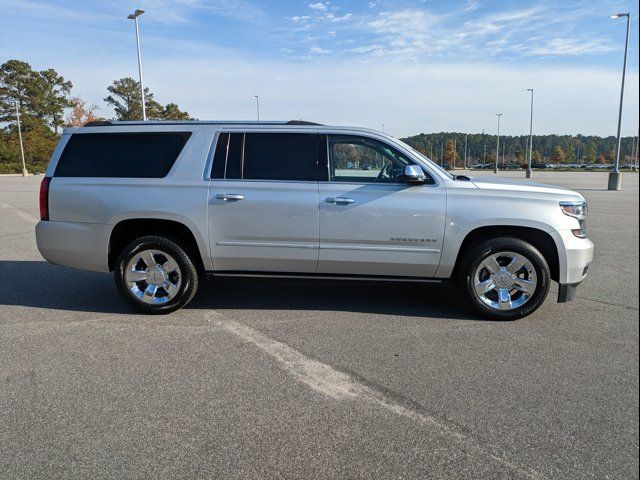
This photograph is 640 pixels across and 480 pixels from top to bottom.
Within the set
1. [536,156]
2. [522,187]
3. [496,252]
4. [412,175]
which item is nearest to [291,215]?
[412,175]

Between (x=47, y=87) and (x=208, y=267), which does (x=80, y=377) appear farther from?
(x=47, y=87)

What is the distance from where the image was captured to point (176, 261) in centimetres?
502

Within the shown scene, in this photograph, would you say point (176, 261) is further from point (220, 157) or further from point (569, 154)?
point (569, 154)

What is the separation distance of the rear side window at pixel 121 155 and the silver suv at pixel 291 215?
0.01 meters

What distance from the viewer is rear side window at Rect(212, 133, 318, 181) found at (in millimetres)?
4941

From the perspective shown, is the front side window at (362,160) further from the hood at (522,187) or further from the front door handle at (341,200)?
the hood at (522,187)

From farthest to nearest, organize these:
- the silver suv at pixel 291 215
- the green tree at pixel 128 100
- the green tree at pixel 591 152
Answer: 1. the green tree at pixel 591 152
2. the green tree at pixel 128 100
3. the silver suv at pixel 291 215

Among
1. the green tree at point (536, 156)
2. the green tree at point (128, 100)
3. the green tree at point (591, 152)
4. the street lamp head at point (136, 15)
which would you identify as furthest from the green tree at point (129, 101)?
the green tree at point (591, 152)

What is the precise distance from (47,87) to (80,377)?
2921 inches

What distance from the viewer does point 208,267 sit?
508 centimetres

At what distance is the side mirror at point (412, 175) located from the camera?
4645 millimetres

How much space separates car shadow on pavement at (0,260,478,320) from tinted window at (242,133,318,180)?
3.59 ft

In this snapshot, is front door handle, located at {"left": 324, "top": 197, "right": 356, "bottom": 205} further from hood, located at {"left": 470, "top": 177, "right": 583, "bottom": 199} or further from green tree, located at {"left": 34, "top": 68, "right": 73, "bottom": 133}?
green tree, located at {"left": 34, "top": 68, "right": 73, "bottom": 133}

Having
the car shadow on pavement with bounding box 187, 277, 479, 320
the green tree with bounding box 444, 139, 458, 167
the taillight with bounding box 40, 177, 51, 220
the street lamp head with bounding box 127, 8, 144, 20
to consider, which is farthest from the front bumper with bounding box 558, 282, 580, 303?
the green tree with bounding box 444, 139, 458, 167
